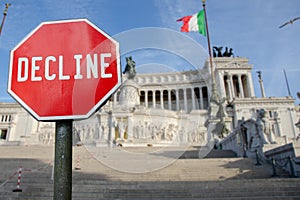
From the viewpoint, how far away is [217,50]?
221 feet

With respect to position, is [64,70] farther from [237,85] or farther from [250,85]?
[237,85]

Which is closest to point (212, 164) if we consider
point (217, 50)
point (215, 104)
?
point (215, 104)

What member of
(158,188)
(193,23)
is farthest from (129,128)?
(158,188)

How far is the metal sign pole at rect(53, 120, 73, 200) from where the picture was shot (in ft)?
4.12

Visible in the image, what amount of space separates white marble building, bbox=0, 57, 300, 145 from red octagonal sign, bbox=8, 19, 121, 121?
Answer: 1.23 metres

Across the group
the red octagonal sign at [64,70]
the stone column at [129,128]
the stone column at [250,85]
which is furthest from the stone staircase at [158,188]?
the stone column at [250,85]

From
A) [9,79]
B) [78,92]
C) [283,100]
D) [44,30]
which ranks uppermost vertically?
[283,100]

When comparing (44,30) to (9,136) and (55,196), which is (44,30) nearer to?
(55,196)

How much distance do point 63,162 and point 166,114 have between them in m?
28.6

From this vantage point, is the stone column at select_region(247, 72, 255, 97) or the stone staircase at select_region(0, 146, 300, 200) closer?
the stone staircase at select_region(0, 146, 300, 200)

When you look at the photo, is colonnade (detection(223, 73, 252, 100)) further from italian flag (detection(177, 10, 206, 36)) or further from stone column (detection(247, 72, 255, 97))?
italian flag (detection(177, 10, 206, 36))

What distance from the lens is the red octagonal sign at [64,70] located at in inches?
53.8

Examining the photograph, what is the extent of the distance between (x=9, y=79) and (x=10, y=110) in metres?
59.0

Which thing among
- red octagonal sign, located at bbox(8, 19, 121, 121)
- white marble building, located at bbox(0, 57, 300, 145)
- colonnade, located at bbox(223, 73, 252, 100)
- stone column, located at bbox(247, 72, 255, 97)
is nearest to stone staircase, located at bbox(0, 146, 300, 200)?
white marble building, located at bbox(0, 57, 300, 145)
